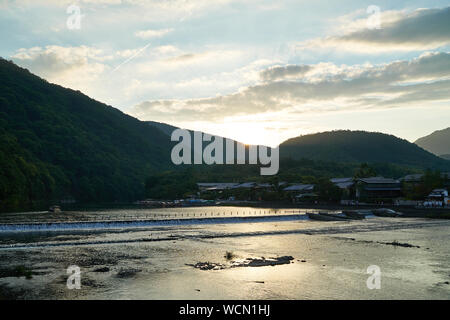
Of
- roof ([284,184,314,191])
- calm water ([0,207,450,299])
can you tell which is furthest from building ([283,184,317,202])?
calm water ([0,207,450,299])

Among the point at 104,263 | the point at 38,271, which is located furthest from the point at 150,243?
the point at 38,271

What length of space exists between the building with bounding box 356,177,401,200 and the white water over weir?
22.8 meters

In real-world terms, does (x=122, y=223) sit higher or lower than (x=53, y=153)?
lower

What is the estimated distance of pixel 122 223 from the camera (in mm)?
39000

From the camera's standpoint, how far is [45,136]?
112m

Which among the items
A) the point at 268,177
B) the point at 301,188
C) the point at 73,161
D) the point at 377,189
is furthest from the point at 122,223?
the point at 268,177

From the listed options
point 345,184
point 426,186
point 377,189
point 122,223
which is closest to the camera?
point 122,223

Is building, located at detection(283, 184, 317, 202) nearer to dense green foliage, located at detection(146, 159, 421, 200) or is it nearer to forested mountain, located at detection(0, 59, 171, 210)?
dense green foliage, located at detection(146, 159, 421, 200)

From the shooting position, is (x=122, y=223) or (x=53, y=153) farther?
(x=53, y=153)

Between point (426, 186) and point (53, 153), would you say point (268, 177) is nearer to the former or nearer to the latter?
point (426, 186)

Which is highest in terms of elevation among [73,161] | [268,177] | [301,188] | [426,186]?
[73,161]

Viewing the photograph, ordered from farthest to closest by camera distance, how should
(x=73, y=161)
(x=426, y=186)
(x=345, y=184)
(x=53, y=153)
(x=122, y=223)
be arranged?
(x=73, y=161), (x=53, y=153), (x=345, y=184), (x=426, y=186), (x=122, y=223)

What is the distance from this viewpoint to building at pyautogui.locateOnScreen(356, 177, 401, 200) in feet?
225

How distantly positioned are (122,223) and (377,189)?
4817 cm
